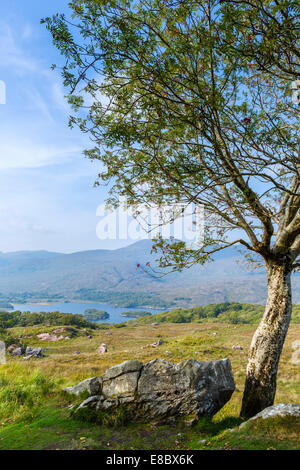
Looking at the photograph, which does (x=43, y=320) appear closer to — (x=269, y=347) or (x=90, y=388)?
(x=90, y=388)

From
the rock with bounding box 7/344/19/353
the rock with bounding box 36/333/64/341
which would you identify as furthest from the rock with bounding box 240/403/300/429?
the rock with bounding box 36/333/64/341

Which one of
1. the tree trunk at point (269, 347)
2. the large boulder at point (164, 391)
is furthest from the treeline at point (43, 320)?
the tree trunk at point (269, 347)

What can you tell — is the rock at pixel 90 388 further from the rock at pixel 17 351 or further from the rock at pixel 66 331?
the rock at pixel 66 331

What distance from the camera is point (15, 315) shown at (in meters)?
79.9

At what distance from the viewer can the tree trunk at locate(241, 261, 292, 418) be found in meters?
7.82

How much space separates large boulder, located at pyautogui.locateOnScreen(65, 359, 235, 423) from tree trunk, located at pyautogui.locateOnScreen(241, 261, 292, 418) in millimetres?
753

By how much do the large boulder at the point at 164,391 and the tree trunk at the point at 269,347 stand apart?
0.75 meters

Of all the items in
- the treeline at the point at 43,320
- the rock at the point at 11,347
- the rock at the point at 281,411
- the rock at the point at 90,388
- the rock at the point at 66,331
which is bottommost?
the treeline at the point at 43,320

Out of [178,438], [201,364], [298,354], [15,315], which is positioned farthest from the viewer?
[15,315]

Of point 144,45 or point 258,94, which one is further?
point 258,94

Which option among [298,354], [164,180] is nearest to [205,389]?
[164,180]

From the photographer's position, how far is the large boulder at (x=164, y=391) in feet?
24.1
